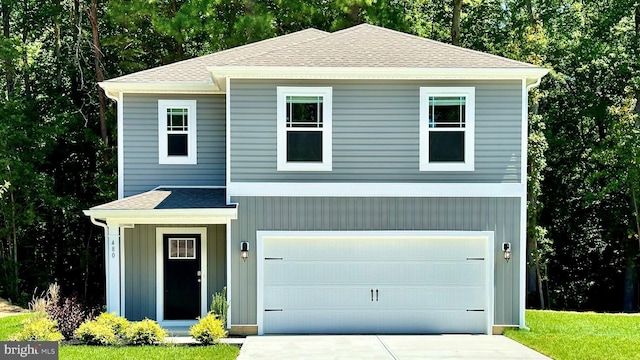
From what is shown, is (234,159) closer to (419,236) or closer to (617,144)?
(419,236)

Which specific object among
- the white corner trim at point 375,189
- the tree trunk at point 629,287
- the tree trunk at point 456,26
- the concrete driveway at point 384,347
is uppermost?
the tree trunk at point 456,26

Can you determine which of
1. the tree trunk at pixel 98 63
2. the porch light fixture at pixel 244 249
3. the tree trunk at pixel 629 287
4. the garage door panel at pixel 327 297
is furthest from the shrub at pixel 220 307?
the tree trunk at pixel 629 287

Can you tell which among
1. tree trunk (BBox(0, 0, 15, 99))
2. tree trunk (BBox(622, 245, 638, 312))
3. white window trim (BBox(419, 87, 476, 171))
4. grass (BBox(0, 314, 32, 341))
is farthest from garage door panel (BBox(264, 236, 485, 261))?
tree trunk (BBox(0, 0, 15, 99))

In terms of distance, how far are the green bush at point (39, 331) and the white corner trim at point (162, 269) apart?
263 cm

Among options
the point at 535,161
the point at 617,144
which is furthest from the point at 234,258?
the point at 617,144

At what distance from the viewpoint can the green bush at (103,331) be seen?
12781 millimetres

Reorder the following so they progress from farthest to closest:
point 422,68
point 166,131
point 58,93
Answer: point 58,93 → point 166,131 → point 422,68

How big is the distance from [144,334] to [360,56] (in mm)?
6490

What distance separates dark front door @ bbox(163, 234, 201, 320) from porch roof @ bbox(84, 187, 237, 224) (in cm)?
116

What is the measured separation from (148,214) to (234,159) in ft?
→ 6.17

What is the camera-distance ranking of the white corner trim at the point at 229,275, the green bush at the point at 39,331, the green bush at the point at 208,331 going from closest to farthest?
the green bush at the point at 39,331 < the green bush at the point at 208,331 < the white corner trim at the point at 229,275

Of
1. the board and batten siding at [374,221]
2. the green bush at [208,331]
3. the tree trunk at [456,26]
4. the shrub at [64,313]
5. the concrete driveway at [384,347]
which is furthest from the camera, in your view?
the tree trunk at [456,26]

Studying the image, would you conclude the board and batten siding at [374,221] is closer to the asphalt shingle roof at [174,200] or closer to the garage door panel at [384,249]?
the garage door panel at [384,249]

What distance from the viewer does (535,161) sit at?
22.7m
